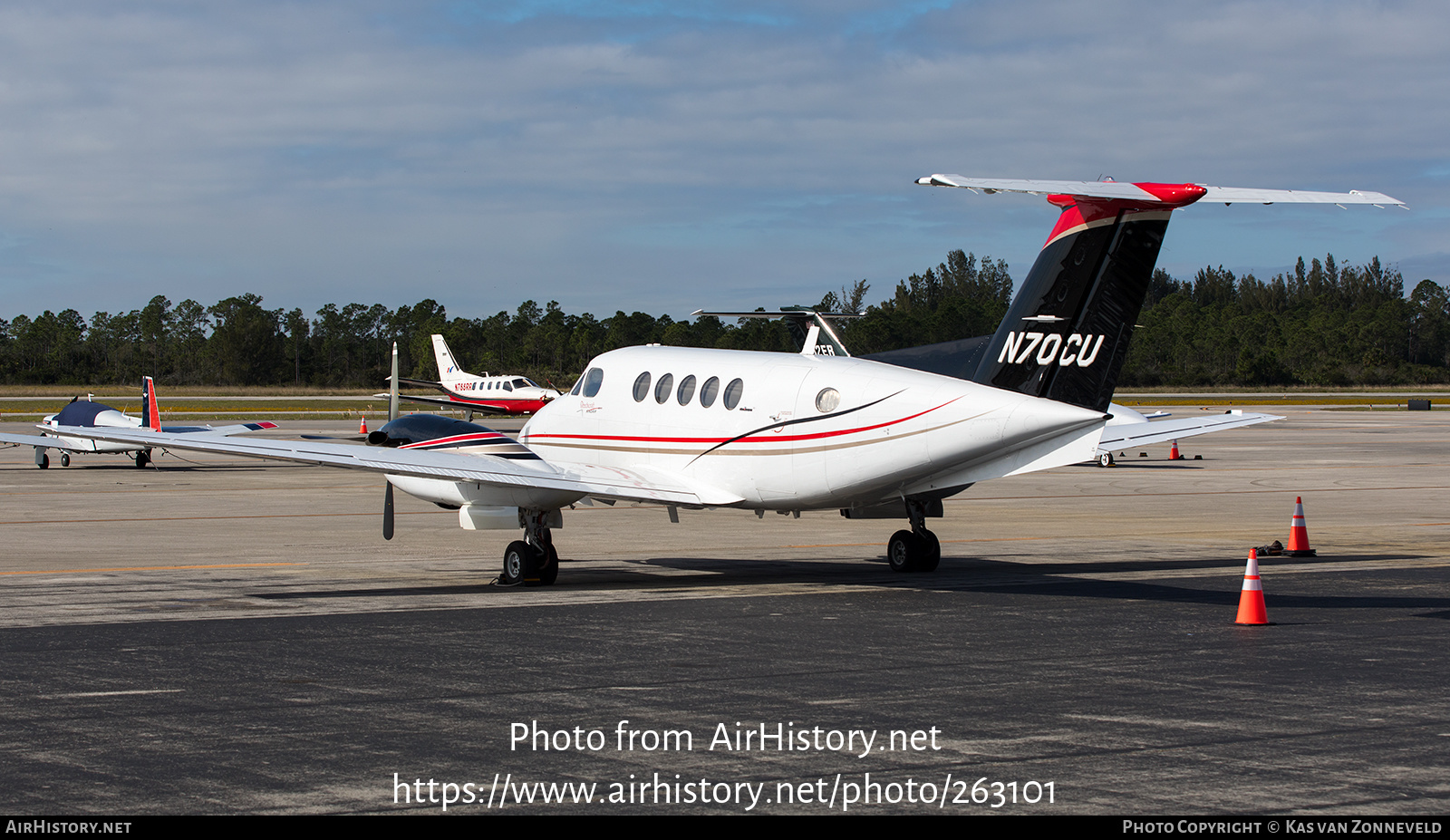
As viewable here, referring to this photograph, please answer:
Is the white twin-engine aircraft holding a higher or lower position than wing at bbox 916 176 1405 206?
lower

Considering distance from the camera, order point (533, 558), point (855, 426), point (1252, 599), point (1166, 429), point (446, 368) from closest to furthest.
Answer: point (1252, 599)
point (855, 426)
point (533, 558)
point (1166, 429)
point (446, 368)

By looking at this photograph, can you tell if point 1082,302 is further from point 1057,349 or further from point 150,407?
point 150,407

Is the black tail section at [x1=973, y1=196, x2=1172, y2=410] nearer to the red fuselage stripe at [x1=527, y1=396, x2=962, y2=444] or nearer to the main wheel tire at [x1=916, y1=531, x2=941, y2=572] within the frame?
the red fuselage stripe at [x1=527, y1=396, x2=962, y2=444]

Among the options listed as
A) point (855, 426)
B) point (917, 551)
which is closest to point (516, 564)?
point (855, 426)

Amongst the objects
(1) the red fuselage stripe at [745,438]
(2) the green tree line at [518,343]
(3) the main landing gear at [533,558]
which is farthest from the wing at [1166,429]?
(2) the green tree line at [518,343]

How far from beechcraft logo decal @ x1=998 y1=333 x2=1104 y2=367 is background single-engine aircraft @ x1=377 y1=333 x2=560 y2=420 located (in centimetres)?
4851

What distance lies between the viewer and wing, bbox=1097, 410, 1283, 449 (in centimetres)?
1680

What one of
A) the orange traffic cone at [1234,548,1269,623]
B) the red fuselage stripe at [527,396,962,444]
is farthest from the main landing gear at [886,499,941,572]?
the orange traffic cone at [1234,548,1269,623]

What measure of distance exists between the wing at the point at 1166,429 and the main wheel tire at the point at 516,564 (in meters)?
6.98

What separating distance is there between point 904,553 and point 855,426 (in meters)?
2.94

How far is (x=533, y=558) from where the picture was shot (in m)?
16.1

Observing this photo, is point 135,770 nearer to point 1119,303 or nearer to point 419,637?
point 419,637

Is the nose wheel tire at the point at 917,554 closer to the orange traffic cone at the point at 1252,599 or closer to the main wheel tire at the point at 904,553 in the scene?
the main wheel tire at the point at 904,553

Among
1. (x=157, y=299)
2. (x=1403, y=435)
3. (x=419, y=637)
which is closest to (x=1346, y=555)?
(x=419, y=637)
